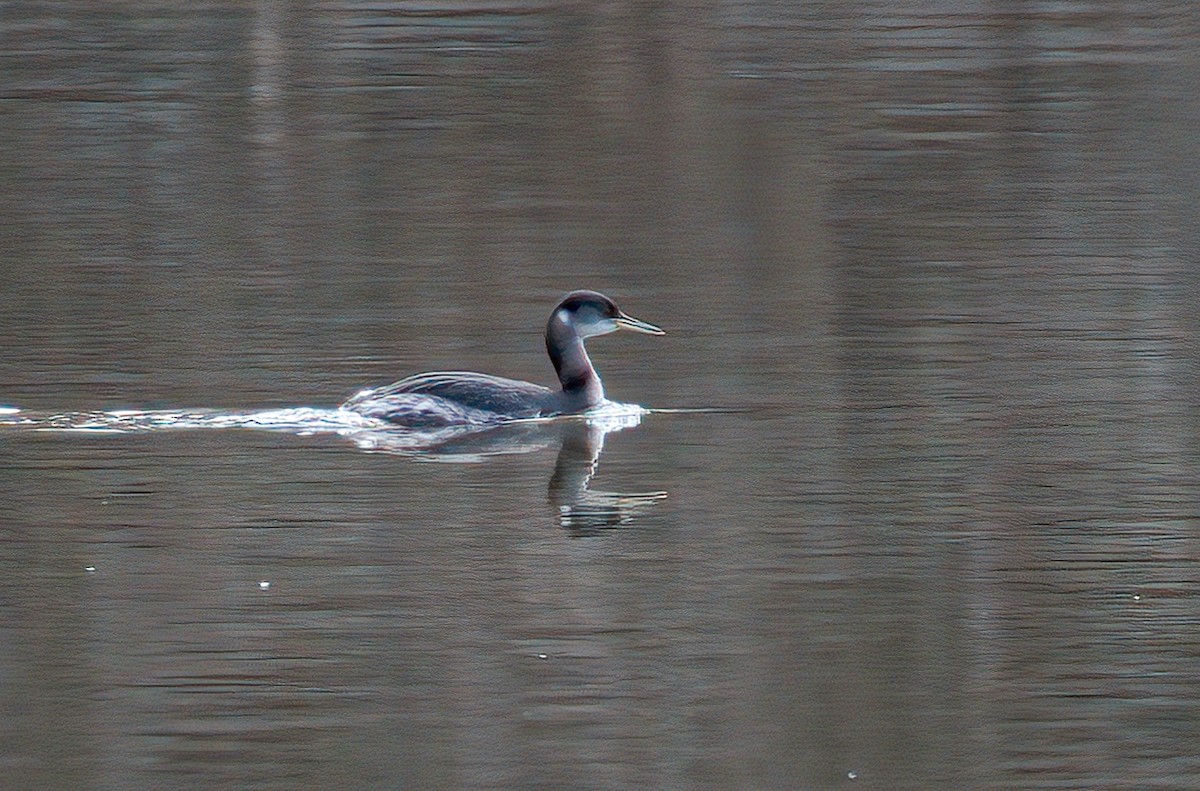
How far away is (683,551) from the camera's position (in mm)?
8891

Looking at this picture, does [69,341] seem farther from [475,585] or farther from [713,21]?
[713,21]

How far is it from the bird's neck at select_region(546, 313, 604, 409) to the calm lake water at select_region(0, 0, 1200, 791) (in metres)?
0.35

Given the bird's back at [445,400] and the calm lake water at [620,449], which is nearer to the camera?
the calm lake water at [620,449]

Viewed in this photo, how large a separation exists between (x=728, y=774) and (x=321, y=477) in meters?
3.73

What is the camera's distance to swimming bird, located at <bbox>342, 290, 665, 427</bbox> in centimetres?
1121

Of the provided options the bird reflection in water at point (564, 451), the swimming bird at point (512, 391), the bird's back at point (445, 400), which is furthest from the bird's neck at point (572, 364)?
the bird's back at point (445, 400)

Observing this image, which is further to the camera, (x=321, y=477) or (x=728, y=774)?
(x=321, y=477)

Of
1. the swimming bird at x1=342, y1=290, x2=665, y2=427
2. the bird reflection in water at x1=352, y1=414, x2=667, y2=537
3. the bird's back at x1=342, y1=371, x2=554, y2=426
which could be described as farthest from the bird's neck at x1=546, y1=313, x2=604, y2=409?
the bird's back at x1=342, y1=371, x2=554, y2=426

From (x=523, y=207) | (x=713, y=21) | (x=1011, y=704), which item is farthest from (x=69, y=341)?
(x=713, y=21)

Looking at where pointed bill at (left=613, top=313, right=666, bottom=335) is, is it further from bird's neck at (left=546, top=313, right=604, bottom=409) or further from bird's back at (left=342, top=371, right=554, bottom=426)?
bird's back at (left=342, top=371, right=554, bottom=426)

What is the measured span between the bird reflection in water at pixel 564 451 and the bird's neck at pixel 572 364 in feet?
0.62

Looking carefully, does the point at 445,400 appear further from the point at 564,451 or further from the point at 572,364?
the point at 572,364

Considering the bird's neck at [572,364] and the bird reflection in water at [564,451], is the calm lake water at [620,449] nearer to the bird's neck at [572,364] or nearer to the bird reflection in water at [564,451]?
the bird reflection in water at [564,451]

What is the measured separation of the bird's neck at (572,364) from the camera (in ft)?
38.6
